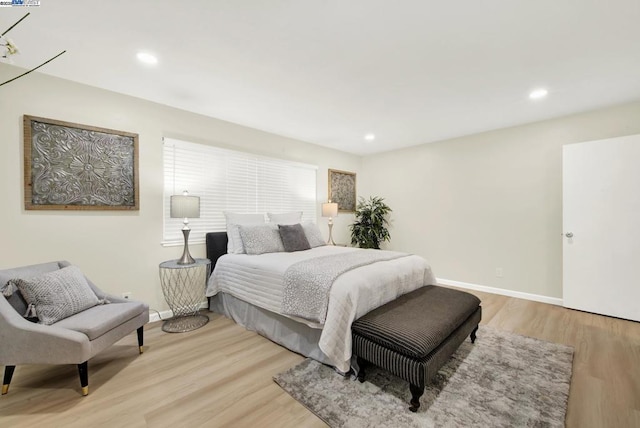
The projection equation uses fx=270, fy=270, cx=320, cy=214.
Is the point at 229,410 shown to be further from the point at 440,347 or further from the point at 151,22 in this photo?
the point at 151,22

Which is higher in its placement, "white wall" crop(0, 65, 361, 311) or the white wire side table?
"white wall" crop(0, 65, 361, 311)

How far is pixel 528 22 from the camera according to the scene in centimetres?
184

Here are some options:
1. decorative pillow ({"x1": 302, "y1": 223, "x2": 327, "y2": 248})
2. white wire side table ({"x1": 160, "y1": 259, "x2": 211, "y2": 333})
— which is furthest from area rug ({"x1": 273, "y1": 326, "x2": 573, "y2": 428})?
decorative pillow ({"x1": 302, "y1": 223, "x2": 327, "y2": 248})

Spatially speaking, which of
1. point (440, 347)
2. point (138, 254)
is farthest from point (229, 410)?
point (138, 254)

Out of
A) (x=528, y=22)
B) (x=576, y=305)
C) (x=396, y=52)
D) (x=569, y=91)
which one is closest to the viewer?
(x=528, y=22)

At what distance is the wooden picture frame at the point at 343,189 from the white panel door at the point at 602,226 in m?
3.31

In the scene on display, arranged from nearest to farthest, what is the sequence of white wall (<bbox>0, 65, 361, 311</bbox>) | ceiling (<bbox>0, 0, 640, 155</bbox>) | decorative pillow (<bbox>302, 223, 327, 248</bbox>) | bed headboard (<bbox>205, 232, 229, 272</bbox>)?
ceiling (<bbox>0, 0, 640, 155</bbox>)
white wall (<bbox>0, 65, 361, 311</bbox>)
bed headboard (<bbox>205, 232, 229, 272</bbox>)
decorative pillow (<bbox>302, 223, 327, 248</bbox>)

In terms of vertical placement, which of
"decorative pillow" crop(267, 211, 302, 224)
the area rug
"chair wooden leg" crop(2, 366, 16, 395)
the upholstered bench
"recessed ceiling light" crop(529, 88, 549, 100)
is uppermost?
"recessed ceiling light" crop(529, 88, 549, 100)

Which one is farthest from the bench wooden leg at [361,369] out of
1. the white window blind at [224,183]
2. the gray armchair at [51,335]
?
the white window blind at [224,183]

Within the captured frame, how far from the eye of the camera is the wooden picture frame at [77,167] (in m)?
2.43

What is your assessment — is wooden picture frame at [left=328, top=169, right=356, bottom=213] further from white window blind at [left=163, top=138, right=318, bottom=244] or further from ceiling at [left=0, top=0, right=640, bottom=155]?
ceiling at [left=0, top=0, right=640, bottom=155]

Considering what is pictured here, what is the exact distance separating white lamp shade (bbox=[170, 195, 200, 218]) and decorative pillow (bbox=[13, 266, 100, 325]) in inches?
39.3

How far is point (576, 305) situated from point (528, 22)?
133 inches

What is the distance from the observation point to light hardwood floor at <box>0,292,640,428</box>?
165 centimetres
